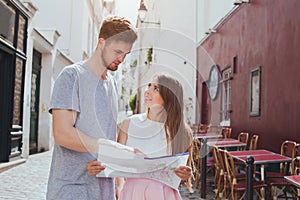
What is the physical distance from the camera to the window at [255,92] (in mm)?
8016

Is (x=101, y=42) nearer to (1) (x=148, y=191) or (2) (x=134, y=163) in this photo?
(2) (x=134, y=163)

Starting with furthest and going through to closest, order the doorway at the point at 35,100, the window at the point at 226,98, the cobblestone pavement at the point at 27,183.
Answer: the window at the point at 226,98
the doorway at the point at 35,100
the cobblestone pavement at the point at 27,183

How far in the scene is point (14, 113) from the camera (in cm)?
736

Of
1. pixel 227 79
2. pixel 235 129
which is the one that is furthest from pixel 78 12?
pixel 235 129

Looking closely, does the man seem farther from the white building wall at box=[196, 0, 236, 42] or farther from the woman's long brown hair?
the white building wall at box=[196, 0, 236, 42]

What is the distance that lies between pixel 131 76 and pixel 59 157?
0.80 m

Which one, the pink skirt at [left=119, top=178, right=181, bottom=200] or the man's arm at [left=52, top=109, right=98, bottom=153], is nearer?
the man's arm at [left=52, top=109, right=98, bottom=153]

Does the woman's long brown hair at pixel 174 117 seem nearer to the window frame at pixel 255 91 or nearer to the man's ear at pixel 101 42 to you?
the man's ear at pixel 101 42

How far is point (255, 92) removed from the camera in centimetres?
831

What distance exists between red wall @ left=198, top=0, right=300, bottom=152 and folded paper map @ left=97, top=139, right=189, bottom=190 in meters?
4.68

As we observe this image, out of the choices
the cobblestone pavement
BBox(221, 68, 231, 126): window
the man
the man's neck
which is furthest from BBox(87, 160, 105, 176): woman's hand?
BBox(221, 68, 231, 126): window

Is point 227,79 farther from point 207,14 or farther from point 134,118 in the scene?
point 134,118

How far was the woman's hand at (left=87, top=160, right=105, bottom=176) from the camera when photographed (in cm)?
145

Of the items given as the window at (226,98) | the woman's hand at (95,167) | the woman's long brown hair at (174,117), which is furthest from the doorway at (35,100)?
the woman's hand at (95,167)
